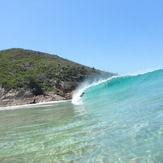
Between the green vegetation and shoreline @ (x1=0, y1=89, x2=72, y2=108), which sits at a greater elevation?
the green vegetation

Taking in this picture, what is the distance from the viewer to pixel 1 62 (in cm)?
5675

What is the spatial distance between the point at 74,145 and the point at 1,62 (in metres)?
57.7

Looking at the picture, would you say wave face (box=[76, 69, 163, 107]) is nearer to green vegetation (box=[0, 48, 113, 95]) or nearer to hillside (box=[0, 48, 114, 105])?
hillside (box=[0, 48, 114, 105])

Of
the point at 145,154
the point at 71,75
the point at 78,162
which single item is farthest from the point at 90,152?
the point at 71,75

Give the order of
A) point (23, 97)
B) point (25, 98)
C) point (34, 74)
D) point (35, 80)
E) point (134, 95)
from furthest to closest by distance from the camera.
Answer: point (34, 74)
point (35, 80)
point (23, 97)
point (25, 98)
point (134, 95)

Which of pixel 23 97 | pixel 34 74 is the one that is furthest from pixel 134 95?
pixel 34 74

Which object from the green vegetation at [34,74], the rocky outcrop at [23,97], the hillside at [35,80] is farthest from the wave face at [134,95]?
the green vegetation at [34,74]

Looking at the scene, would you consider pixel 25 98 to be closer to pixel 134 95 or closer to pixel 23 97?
pixel 23 97

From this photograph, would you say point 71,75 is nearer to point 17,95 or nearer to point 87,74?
point 87,74

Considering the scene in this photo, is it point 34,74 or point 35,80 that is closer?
point 35,80

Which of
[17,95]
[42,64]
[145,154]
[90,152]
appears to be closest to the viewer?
[145,154]

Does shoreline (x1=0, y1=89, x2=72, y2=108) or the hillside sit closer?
shoreline (x1=0, y1=89, x2=72, y2=108)

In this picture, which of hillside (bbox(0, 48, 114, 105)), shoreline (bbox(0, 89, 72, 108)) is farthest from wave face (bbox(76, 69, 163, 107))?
hillside (bbox(0, 48, 114, 105))

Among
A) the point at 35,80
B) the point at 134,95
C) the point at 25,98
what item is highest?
the point at 35,80
